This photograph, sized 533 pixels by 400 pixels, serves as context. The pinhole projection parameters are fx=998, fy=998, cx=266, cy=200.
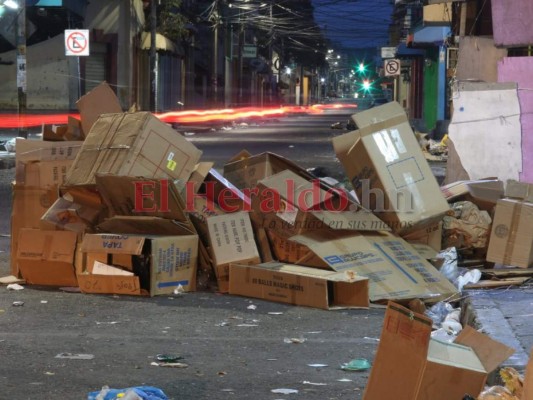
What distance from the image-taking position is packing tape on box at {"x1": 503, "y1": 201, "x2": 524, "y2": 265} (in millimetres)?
8711

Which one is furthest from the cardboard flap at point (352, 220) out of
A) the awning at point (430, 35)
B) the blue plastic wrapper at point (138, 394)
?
the awning at point (430, 35)

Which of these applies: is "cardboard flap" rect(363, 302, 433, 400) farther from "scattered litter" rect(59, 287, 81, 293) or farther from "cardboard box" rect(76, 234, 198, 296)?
"scattered litter" rect(59, 287, 81, 293)

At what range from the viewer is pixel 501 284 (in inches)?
325

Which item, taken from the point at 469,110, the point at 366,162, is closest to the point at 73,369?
the point at 366,162

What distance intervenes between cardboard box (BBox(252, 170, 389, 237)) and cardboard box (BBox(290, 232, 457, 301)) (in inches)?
4.4

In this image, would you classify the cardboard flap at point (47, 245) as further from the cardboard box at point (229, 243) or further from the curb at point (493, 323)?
the curb at point (493, 323)

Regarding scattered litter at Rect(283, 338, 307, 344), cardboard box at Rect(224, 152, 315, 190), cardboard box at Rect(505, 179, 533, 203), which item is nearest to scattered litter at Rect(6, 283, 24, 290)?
cardboard box at Rect(224, 152, 315, 190)

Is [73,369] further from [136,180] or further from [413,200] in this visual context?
[413,200]

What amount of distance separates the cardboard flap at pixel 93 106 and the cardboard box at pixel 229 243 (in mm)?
1842

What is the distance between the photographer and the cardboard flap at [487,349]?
431 cm

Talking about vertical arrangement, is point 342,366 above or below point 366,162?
below

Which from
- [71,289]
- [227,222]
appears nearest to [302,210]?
[227,222]

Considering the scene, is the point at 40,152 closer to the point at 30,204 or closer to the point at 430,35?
the point at 30,204

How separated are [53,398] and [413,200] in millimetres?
4227
